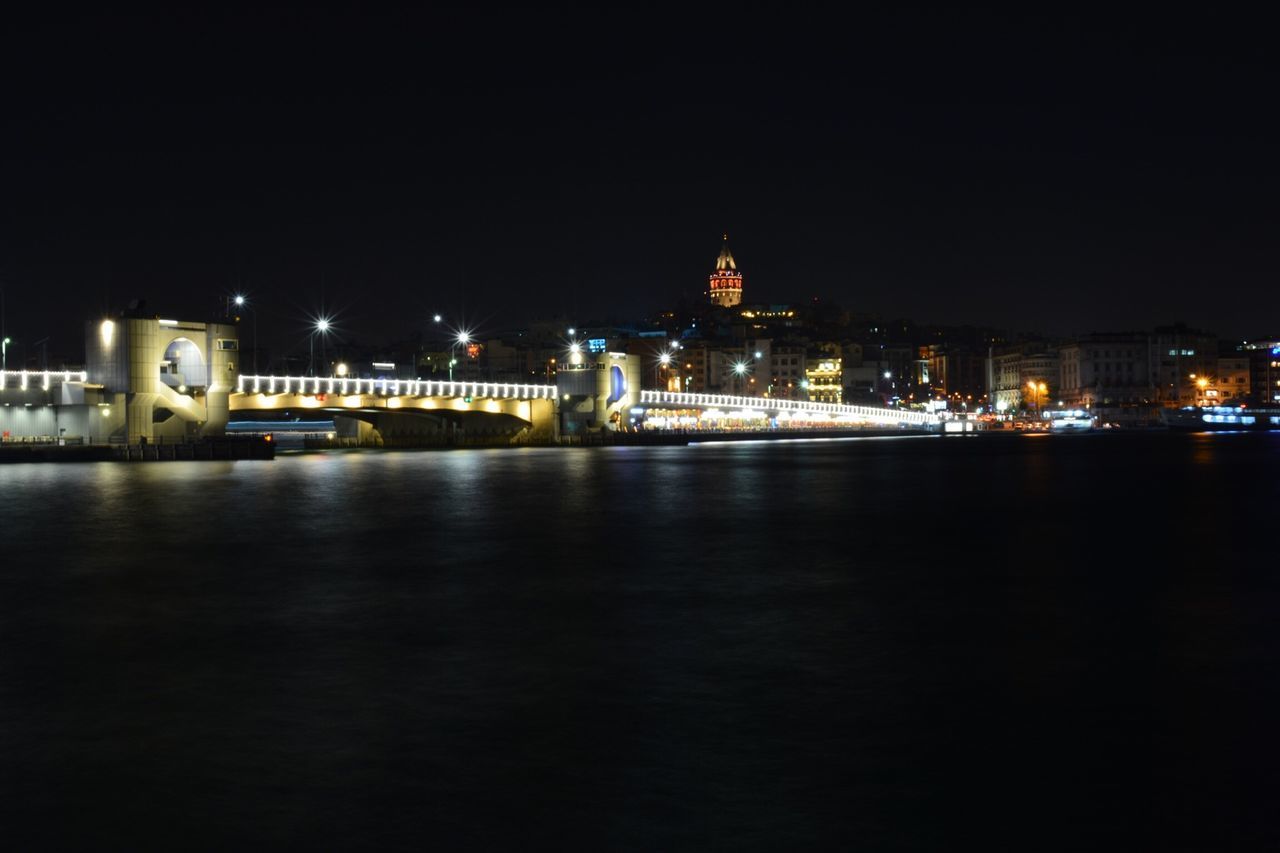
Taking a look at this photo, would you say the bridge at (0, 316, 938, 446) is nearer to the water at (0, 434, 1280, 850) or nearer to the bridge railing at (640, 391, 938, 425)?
→ the bridge railing at (640, 391, 938, 425)

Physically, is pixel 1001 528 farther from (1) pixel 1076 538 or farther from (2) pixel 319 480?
(2) pixel 319 480

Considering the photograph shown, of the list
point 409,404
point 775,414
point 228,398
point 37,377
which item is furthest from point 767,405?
point 37,377

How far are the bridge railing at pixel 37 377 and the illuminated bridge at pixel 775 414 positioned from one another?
69.8m

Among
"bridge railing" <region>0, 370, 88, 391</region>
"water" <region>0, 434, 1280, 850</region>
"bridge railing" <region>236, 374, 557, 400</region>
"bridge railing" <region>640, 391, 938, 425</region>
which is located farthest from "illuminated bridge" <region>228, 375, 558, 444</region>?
"water" <region>0, 434, 1280, 850</region>

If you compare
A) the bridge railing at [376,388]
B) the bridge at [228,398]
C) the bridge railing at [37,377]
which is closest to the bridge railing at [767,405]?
the bridge at [228,398]

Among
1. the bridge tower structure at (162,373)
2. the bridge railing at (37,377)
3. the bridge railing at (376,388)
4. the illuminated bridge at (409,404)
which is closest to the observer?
the bridge railing at (37,377)

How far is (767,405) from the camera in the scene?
499ft

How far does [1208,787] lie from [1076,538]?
21248mm

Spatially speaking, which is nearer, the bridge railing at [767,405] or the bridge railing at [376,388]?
the bridge railing at [376,388]

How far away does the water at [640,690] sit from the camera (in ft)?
26.6

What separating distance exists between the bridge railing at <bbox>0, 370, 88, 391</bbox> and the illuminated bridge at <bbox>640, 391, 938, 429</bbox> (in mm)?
69788

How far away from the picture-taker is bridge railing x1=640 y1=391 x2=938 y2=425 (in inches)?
5399

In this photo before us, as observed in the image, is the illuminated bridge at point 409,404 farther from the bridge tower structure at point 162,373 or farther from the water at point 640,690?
the water at point 640,690

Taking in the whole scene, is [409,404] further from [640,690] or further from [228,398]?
[640,690]
